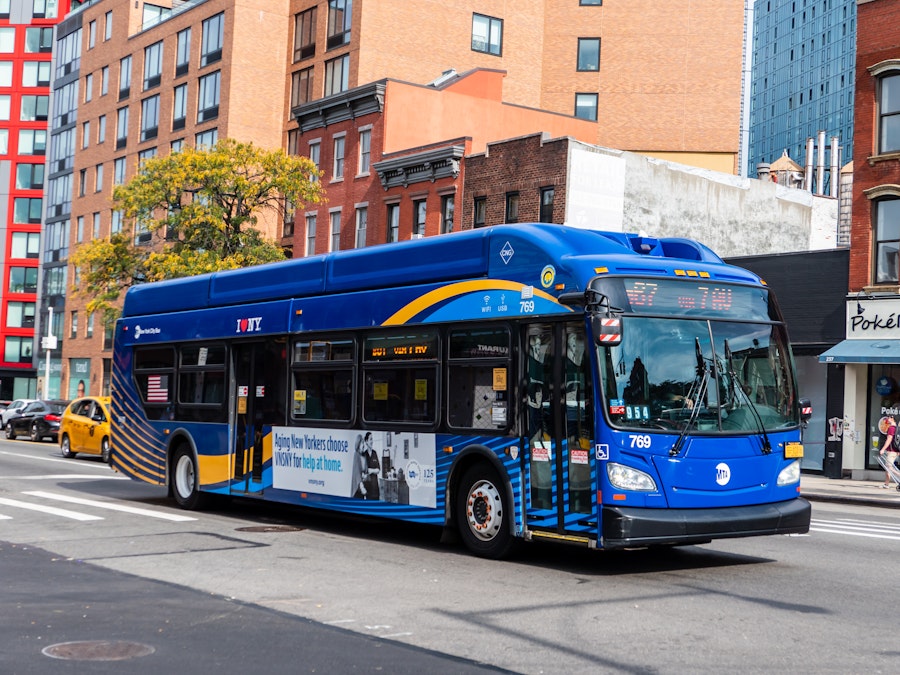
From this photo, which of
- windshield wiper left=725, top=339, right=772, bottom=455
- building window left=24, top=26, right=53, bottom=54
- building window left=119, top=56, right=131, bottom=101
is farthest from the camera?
building window left=24, top=26, right=53, bottom=54

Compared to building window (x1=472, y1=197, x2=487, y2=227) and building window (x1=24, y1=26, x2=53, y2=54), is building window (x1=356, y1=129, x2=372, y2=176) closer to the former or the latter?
building window (x1=472, y1=197, x2=487, y2=227)

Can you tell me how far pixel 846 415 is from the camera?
2891 centimetres

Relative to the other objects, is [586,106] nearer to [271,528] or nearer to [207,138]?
[207,138]

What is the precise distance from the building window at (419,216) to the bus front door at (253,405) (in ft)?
88.8

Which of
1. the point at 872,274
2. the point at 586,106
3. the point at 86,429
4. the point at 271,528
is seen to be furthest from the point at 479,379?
the point at 586,106

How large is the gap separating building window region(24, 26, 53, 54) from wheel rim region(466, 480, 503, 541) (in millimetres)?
83795

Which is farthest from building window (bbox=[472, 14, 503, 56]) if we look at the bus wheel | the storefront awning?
the bus wheel

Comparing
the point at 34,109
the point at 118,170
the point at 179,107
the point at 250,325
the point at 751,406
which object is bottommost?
the point at 751,406

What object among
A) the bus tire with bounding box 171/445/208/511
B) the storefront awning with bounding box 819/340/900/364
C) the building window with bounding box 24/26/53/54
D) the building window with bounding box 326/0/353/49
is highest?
Answer: the building window with bounding box 24/26/53/54

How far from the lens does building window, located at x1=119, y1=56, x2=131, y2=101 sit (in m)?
67.8

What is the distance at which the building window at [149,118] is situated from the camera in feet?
211

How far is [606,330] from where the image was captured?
32.6ft

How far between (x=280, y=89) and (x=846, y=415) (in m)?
37.5

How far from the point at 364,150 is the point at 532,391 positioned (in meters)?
36.4
